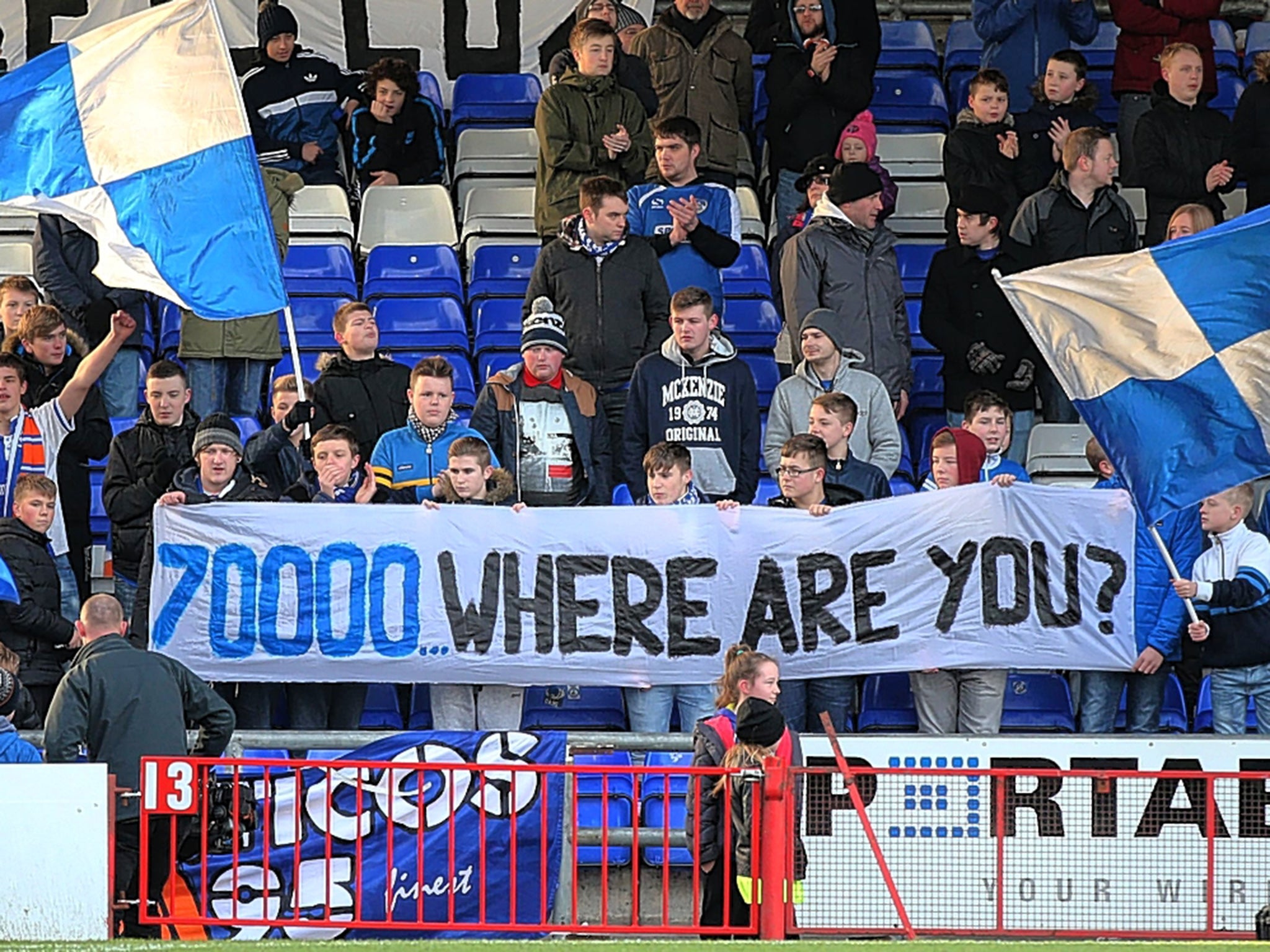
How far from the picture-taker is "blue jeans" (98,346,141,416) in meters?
13.5

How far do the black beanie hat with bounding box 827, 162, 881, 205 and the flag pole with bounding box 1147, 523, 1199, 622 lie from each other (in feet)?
9.59

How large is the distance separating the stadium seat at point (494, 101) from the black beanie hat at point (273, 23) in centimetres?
147

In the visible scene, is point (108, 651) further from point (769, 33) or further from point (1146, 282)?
point (769, 33)

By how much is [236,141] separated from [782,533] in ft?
10.1

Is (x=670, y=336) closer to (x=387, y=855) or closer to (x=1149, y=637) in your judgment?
(x=1149, y=637)

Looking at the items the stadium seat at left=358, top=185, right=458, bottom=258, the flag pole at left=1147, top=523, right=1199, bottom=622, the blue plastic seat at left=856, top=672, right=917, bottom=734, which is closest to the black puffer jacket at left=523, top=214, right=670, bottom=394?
the blue plastic seat at left=856, top=672, right=917, bottom=734

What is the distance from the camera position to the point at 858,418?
12.0m

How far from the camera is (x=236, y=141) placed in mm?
10602

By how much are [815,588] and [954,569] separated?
2.15 ft

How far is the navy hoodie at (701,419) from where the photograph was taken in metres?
11.7

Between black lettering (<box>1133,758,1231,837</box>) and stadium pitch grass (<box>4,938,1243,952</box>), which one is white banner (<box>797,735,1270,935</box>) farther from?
stadium pitch grass (<box>4,938,1243,952</box>)

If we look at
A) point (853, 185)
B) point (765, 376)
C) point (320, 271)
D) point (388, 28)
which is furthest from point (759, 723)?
point (388, 28)

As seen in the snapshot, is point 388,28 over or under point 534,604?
over

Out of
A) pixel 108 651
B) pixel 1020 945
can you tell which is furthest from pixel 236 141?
pixel 1020 945
